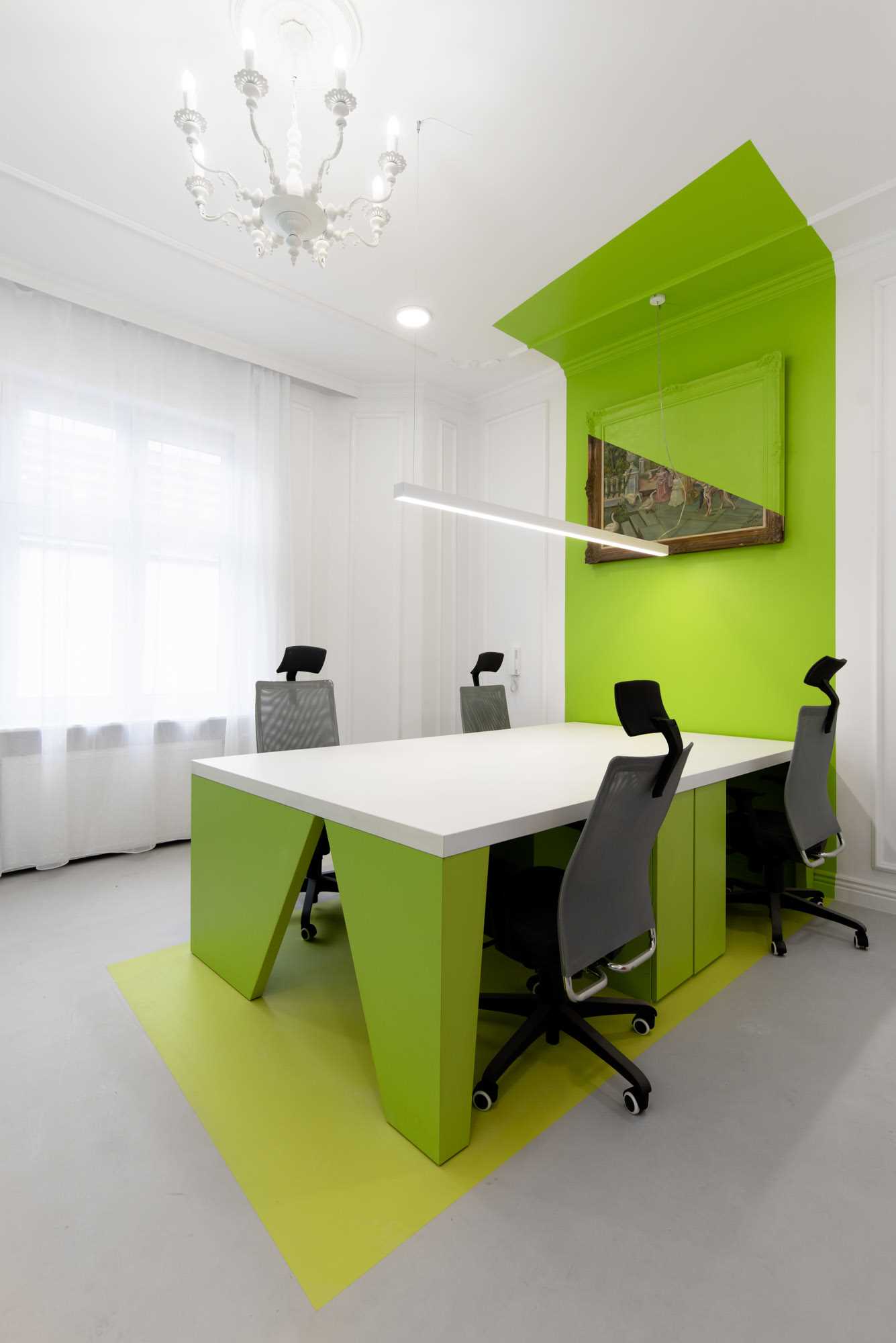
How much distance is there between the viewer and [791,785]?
262 cm

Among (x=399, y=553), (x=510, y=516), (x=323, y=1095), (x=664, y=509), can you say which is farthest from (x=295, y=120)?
(x=323, y=1095)

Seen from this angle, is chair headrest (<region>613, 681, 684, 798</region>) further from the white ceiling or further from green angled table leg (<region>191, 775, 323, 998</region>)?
the white ceiling

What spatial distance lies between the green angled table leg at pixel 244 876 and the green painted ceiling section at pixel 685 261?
10.5 feet

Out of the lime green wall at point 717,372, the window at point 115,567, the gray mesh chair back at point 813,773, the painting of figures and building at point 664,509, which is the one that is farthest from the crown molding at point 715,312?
the window at point 115,567

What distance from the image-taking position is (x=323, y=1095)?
5.86 ft

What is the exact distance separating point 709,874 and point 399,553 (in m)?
3.24

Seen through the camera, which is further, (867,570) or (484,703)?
(484,703)

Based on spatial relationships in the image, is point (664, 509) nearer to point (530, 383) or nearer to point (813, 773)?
point (530, 383)

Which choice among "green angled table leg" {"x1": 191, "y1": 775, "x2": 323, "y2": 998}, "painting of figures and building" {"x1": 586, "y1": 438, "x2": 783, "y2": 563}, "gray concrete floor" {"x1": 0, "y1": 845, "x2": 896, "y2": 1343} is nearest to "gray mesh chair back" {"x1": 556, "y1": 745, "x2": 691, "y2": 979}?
"gray concrete floor" {"x1": 0, "y1": 845, "x2": 896, "y2": 1343}

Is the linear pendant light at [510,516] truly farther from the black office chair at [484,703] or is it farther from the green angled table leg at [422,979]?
the green angled table leg at [422,979]

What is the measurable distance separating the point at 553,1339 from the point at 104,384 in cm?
456

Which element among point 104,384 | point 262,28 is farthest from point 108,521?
point 262,28

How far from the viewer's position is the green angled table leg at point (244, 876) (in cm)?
205

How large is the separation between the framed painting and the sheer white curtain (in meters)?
2.26
